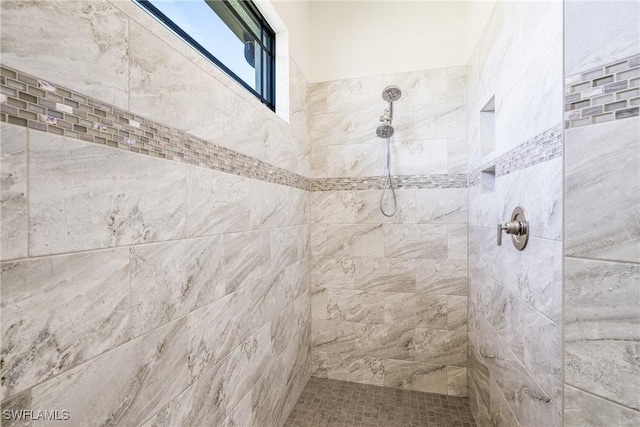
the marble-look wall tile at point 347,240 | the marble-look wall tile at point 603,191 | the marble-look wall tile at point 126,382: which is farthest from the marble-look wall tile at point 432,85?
the marble-look wall tile at point 126,382

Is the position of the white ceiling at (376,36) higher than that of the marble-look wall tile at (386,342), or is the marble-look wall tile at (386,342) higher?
the white ceiling at (376,36)

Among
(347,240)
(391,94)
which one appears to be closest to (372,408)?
(347,240)

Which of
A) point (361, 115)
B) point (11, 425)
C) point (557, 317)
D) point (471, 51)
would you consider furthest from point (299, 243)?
point (471, 51)

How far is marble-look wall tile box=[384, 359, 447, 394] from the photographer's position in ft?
6.89

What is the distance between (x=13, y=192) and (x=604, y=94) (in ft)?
4.43

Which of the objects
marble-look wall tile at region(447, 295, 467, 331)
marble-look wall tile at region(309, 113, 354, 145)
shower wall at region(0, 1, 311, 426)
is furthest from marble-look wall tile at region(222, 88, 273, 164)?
marble-look wall tile at region(447, 295, 467, 331)

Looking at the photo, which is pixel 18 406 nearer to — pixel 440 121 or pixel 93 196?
pixel 93 196

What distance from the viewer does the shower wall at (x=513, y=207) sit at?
3.05 feet

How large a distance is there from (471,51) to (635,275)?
70.9 inches

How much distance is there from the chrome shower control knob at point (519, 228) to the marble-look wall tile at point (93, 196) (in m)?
1.28

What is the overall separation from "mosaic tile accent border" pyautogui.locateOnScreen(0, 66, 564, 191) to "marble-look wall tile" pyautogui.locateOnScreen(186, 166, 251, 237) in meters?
0.04

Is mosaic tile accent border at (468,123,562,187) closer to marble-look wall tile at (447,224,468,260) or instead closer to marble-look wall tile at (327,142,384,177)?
marble-look wall tile at (447,224,468,260)

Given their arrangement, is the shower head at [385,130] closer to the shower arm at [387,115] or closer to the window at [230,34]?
the shower arm at [387,115]

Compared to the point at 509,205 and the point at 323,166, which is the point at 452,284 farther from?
the point at 323,166
